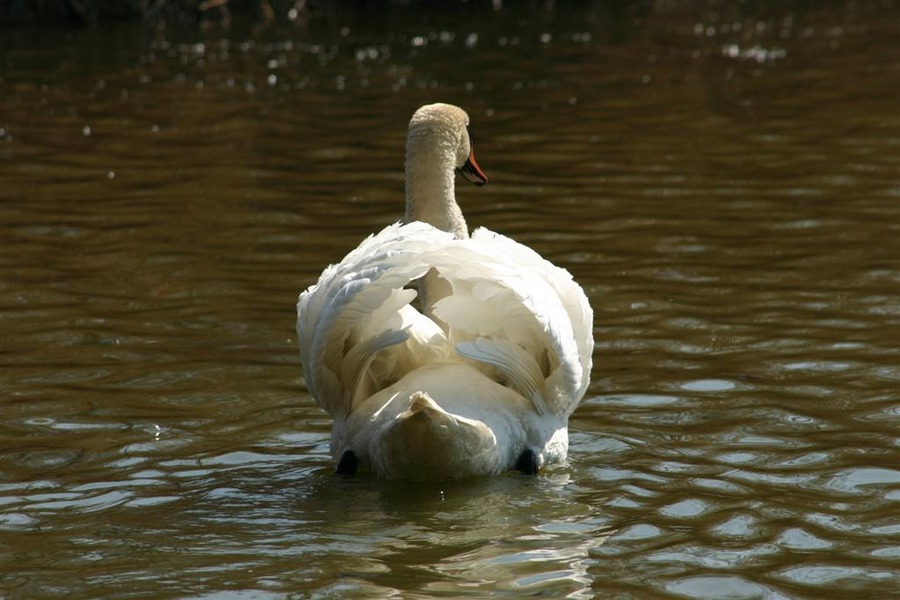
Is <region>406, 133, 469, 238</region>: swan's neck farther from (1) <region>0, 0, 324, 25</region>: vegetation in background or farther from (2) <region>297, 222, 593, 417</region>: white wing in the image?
(1) <region>0, 0, 324, 25</region>: vegetation in background

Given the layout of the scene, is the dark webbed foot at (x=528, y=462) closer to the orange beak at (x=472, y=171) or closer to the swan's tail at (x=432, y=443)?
the swan's tail at (x=432, y=443)

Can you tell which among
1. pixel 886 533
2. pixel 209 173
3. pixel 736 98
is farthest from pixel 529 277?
pixel 736 98

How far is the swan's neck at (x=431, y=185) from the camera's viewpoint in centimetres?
721

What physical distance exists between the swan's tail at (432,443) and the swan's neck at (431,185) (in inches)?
53.0

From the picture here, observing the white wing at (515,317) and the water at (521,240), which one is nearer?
the water at (521,240)

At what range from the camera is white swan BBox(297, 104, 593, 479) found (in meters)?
6.08

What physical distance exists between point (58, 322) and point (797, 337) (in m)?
4.37

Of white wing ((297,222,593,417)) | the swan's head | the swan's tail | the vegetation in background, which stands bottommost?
the swan's tail

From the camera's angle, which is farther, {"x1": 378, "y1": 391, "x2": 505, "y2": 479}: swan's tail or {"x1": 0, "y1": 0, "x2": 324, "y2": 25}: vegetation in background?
{"x1": 0, "y1": 0, "x2": 324, "y2": 25}: vegetation in background

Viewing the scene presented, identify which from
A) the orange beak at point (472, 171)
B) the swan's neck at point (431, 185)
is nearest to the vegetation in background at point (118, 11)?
the orange beak at point (472, 171)

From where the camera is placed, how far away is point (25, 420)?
25.1 feet

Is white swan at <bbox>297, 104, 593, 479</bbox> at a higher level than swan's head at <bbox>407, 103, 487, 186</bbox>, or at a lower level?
lower

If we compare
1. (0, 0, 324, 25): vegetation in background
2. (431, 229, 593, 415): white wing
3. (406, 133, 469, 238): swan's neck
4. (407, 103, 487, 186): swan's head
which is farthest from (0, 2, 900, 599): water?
(0, 0, 324, 25): vegetation in background

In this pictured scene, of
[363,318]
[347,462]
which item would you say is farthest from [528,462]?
[363,318]
